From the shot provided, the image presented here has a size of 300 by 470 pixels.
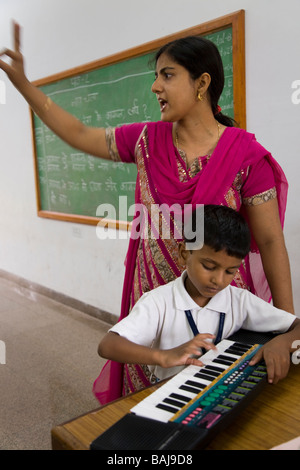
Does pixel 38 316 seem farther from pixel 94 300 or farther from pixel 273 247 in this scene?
pixel 273 247

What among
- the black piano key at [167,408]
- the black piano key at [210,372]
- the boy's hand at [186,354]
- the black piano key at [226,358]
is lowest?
the black piano key at [167,408]

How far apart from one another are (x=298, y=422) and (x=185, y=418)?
235 mm

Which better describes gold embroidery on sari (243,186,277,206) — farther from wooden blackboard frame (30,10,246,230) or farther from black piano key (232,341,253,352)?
wooden blackboard frame (30,10,246,230)

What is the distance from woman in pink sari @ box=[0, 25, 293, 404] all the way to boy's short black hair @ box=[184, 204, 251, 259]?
0.16m

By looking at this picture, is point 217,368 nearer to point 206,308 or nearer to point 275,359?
point 275,359

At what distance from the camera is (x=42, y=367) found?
3078mm

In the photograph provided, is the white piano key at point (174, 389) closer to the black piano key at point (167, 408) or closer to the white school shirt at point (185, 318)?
the black piano key at point (167, 408)

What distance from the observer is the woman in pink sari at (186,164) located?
137cm

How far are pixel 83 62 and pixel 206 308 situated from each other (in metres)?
3.02

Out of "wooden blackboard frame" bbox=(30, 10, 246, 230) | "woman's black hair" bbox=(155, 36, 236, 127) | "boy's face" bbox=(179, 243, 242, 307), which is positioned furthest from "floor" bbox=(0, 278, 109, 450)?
"woman's black hair" bbox=(155, 36, 236, 127)

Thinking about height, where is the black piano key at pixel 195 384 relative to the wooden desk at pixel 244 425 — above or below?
above

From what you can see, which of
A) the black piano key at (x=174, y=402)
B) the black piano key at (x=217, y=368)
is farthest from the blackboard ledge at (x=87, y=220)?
the black piano key at (x=174, y=402)

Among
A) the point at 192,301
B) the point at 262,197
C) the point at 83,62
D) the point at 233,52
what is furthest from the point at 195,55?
the point at 83,62

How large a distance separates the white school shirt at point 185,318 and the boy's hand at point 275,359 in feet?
0.54
